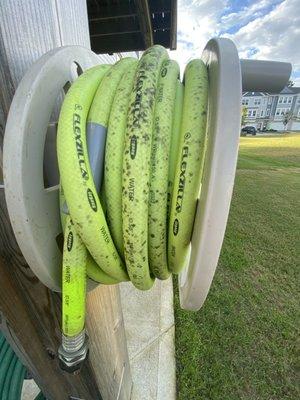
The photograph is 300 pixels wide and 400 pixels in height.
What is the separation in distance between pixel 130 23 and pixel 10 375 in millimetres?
3967

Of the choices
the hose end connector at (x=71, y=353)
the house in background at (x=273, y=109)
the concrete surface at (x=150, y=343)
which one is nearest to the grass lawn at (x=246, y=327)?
the concrete surface at (x=150, y=343)

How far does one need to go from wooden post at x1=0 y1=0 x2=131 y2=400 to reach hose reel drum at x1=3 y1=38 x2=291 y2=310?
119mm

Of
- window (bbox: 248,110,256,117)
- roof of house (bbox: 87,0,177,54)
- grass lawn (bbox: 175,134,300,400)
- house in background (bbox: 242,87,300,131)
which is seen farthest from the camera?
window (bbox: 248,110,256,117)

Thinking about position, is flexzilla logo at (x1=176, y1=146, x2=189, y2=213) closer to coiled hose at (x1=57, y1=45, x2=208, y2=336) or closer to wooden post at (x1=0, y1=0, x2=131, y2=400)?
coiled hose at (x1=57, y1=45, x2=208, y2=336)

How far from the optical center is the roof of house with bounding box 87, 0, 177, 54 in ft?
10.3

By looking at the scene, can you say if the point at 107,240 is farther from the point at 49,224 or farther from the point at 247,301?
the point at 247,301

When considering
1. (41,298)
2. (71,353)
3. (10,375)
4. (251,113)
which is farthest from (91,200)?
(251,113)

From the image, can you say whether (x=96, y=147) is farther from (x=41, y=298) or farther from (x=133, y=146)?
(x=41, y=298)

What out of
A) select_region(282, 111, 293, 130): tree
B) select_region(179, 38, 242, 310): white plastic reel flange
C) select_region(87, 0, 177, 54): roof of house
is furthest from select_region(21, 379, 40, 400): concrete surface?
select_region(282, 111, 293, 130): tree

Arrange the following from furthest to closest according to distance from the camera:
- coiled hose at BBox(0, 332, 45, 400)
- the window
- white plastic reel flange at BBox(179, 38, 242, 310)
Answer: the window < coiled hose at BBox(0, 332, 45, 400) < white plastic reel flange at BBox(179, 38, 242, 310)

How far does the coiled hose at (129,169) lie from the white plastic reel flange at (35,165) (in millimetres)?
49

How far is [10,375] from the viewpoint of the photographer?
1.19m

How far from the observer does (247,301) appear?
2.90 metres

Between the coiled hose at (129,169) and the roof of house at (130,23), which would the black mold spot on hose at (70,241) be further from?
the roof of house at (130,23)
